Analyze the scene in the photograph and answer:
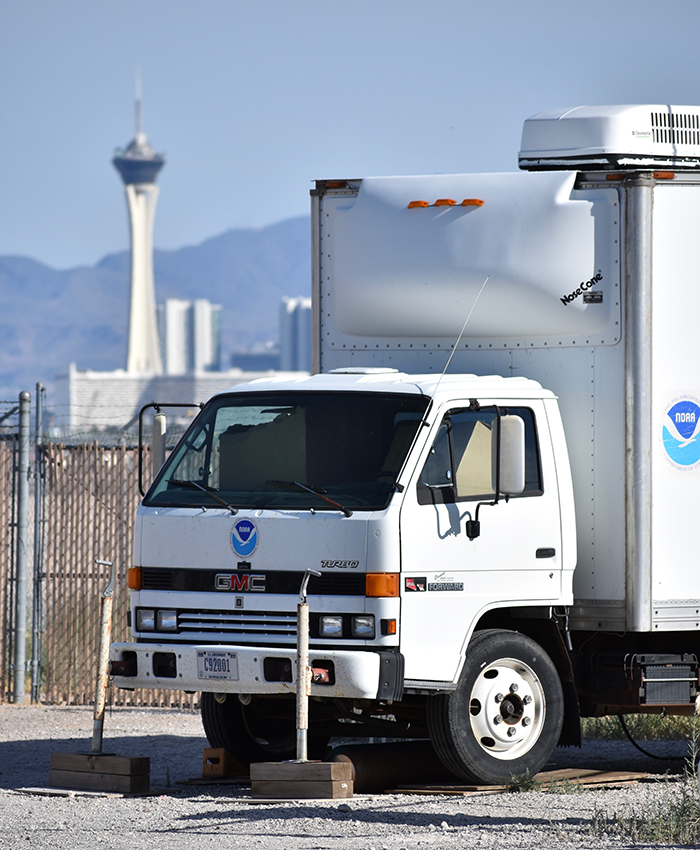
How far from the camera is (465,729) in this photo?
9.17 m

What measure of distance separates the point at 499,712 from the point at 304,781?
1340 millimetres

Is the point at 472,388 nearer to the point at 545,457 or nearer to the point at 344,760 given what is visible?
the point at 545,457

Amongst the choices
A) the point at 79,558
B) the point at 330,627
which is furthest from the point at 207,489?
the point at 79,558

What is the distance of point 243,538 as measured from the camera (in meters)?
9.08

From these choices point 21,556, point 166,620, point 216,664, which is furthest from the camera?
point 21,556

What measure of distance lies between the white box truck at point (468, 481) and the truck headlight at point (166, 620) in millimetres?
21

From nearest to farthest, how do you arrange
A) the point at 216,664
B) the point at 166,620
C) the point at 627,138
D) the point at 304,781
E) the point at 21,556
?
the point at 304,781 < the point at 216,664 < the point at 166,620 < the point at 627,138 < the point at 21,556

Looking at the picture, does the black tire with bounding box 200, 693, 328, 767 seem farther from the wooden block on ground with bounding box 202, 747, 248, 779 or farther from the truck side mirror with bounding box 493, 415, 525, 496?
the truck side mirror with bounding box 493, 415, 525, 496

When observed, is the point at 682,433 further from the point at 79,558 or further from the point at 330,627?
the point at 79,558

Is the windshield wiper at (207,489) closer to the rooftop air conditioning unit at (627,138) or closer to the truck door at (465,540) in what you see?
the truck door at (465,540)

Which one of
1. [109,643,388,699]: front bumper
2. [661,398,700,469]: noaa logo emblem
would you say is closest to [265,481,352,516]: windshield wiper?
[109,643,388,699]: front bumper

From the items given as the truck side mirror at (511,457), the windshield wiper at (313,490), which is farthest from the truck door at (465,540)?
the windshield wiper at (313,490)

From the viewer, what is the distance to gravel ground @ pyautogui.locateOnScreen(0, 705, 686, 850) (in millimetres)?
7625

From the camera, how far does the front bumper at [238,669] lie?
28.5 feet
